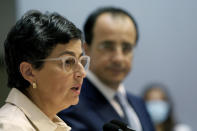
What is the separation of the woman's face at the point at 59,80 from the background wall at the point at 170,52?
2.89 m

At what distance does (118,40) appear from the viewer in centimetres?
190

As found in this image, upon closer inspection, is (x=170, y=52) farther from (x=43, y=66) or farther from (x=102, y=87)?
(x=43, y=66)

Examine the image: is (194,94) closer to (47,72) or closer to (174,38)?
(174,38)

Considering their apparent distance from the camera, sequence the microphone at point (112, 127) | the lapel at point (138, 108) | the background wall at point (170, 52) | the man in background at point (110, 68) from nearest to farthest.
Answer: the microphone at point (112, 127)
the man in background at point (110, 68)
the lapel at point (138, 108)
the background wall at point (170, 52)

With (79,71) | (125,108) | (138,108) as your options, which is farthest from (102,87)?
(79,71)

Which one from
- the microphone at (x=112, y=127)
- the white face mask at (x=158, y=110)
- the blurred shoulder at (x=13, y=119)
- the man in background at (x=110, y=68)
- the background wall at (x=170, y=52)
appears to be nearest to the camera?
the blurred shoulder at (x=13, y=119)

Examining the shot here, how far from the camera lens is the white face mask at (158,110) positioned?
353cm

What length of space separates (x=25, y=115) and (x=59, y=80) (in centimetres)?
15

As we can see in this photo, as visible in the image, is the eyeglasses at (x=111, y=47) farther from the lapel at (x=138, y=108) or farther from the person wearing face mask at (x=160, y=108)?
the person wearing face mask at (x=160, y=108)

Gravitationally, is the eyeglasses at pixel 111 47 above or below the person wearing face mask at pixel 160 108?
above

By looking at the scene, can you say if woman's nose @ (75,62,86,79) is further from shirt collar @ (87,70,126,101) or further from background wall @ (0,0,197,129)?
background wall @ (0,0,197,129)

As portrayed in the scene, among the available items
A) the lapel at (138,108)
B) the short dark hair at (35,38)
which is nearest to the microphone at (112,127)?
the short dark hair at (35,38)

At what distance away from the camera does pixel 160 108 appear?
3.72 m

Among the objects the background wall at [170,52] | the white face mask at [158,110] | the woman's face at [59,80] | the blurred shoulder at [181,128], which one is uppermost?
the woman's face at [59,80]
